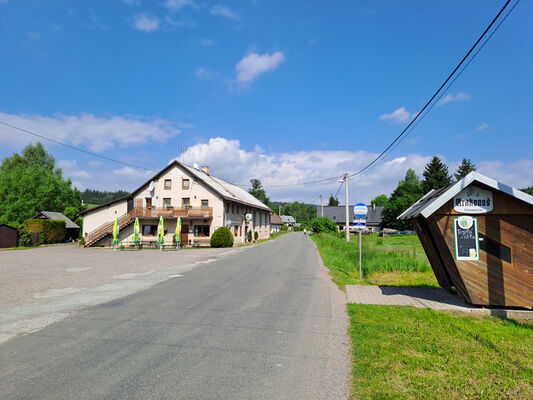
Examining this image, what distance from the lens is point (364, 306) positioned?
7750 millimetres

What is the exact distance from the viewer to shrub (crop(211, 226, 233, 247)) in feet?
97.5

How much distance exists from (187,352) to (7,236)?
1409 inches

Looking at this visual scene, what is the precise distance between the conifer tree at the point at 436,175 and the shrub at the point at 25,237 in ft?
191

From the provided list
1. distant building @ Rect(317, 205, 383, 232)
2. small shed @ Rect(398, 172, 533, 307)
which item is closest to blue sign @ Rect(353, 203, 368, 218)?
small shed @ Rect(398, 172, 533, 307)

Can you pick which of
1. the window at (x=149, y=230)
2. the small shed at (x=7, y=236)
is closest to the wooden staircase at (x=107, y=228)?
the window at (x=149, y=230)

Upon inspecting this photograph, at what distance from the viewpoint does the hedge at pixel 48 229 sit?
3438 cm

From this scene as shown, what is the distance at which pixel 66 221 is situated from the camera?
130 ft

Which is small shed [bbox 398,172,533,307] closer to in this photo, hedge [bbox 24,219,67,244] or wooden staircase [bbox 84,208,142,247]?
wooden staircase [bbox 84,208,142,247]

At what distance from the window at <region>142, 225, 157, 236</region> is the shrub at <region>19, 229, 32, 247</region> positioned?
470 inches

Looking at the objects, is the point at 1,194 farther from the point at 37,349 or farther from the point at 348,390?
the point at 348,390

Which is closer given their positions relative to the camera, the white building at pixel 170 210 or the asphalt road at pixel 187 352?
the asphalt road at pixel 187 352

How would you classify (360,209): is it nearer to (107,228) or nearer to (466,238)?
(466,238)

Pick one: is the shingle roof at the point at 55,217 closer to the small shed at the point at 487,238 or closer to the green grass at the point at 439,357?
the green grass at the point at 439,357

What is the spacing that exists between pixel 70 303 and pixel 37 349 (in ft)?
11.2
